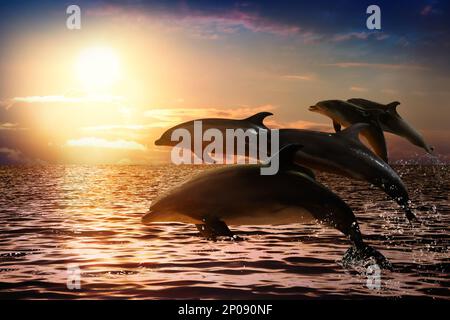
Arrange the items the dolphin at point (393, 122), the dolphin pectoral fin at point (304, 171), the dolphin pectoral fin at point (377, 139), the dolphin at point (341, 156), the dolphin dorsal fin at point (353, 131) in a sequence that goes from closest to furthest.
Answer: the dolphin pectoral fin at point (304, 171) → the dolphin at point (341, 156) → the dolphin dorsal fin at point (353, 131) → the dolphin pectoral fin at point (377, 139) → the dolphin at point (393, 122)

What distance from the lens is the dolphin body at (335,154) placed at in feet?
38.3

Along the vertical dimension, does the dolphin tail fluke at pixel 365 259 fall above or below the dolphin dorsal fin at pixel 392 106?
below

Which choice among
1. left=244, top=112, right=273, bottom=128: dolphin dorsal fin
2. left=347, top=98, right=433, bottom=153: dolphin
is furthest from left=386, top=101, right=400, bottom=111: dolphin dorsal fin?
left=244, top=112, right=273, bottom=128: dolphin dorsal fin

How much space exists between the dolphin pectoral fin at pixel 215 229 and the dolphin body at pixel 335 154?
2473 mm

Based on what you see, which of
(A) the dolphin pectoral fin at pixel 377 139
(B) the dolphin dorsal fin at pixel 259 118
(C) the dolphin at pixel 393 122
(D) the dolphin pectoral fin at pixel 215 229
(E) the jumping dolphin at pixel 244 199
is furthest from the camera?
(C) the dolphin at pixel 393 122

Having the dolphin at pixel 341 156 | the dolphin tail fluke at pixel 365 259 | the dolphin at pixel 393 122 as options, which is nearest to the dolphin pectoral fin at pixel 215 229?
the dolphin at pixel 341 156

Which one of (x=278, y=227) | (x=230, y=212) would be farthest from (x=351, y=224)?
(x=278, y=227)

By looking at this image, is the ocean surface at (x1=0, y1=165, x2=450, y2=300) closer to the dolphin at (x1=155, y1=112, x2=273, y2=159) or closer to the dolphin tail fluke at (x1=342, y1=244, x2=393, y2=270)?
the dolphin tail fluke at (x1=342, y1=244, x2=393, y2=270)

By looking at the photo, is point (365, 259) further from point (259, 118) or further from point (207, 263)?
point (207, 263)

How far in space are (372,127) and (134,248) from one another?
875 cm

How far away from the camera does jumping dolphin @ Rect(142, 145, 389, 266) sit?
9430 mm

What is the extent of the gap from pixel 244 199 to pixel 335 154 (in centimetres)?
305

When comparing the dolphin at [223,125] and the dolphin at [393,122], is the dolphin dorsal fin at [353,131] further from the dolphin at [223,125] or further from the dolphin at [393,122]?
the dolphin at [223,125]

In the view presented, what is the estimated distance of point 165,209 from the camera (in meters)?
9.73
